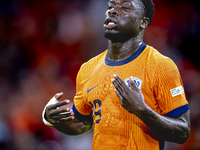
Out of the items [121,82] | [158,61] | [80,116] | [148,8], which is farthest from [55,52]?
[121,82]

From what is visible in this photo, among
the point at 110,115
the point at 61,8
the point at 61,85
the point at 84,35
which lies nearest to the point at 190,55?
the point at 84,35

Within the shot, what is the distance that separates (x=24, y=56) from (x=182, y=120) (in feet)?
16.4

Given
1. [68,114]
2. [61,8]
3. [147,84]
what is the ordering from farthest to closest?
[61,8]
[68,114]
[147,84]

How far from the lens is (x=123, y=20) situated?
220cm

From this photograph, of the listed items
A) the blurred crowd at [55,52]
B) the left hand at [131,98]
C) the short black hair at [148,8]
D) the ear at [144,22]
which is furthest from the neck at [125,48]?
the blurred crowd at [55,52]

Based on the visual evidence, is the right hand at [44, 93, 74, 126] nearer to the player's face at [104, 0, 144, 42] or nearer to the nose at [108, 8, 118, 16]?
the player's face at [104, 0, 144, 42]

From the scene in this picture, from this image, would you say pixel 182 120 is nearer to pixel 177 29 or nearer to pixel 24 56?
pixel 177 29

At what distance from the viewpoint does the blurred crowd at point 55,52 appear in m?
5.26

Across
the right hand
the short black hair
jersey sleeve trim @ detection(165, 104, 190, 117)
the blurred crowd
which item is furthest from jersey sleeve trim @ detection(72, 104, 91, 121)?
the blurred crowd

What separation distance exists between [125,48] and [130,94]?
64 centimetres

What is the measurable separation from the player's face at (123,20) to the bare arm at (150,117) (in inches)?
Answer: 22.3

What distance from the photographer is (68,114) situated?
2203 mm

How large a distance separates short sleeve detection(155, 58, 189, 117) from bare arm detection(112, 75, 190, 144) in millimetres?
66

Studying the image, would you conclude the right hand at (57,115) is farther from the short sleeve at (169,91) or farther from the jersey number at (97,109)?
the short sleeve at (169,91)
